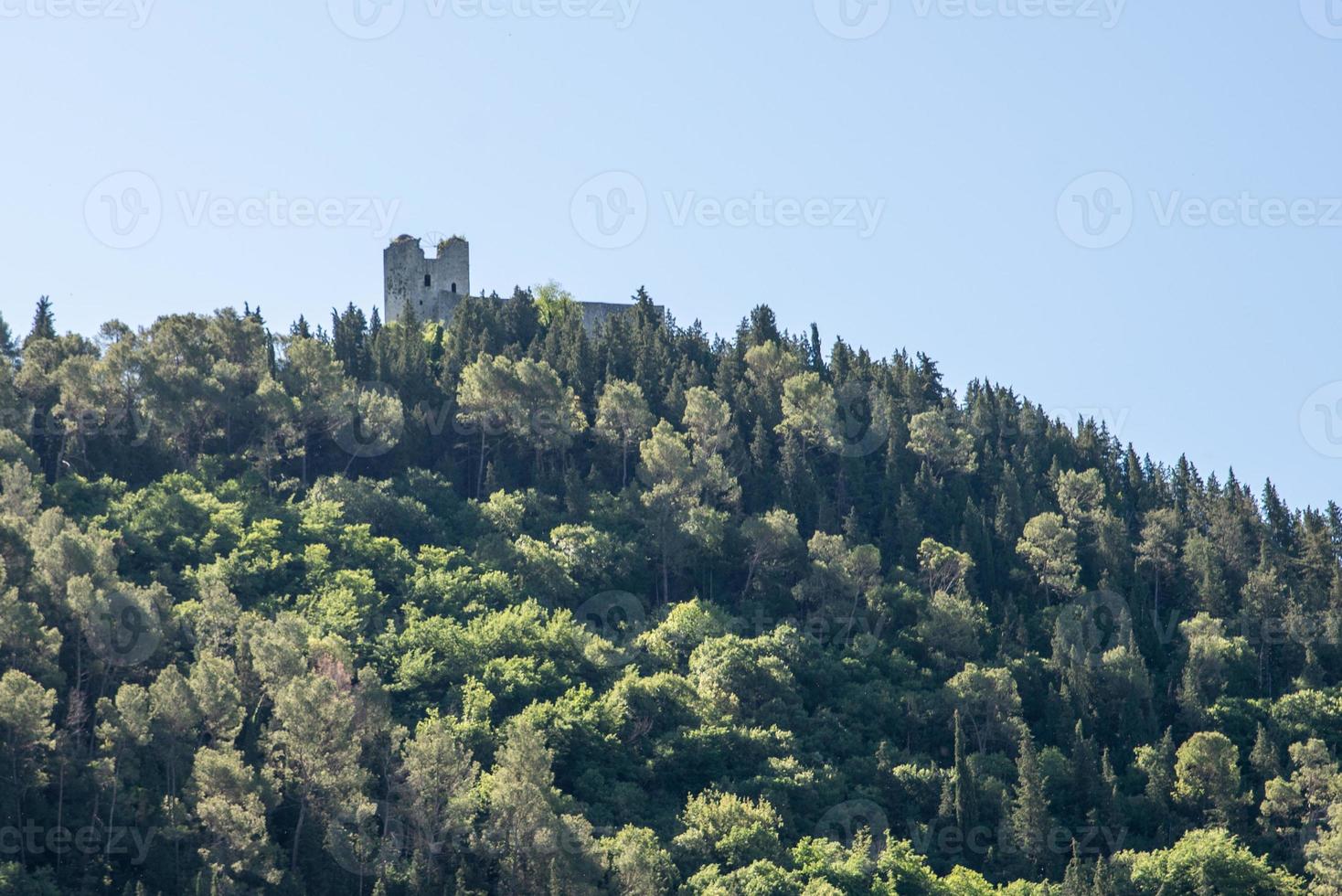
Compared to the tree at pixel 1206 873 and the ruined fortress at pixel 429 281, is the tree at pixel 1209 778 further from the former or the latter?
the ruined fortress at pixel 429 281

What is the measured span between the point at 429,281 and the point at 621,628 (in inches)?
1383

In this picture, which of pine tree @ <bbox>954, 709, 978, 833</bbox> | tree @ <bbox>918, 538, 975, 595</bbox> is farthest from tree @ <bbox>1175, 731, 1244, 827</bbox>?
tree @ <bbox>918, 538, 975, 595</bbox>

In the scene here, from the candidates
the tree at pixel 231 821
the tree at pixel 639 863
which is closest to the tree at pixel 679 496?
the tree at pixel 639 863

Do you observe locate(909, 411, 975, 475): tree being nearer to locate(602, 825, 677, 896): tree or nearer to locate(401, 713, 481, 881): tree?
locate(602, 825, 677, 896): tree

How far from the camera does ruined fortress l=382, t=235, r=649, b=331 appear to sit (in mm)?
103688

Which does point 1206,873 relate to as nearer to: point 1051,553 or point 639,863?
point 639,863

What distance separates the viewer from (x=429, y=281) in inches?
4122

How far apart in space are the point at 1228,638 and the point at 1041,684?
29.4 feet

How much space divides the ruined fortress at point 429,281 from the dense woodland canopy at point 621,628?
4.82m

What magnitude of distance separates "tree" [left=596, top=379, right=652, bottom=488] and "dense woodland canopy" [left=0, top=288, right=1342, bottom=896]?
205mm

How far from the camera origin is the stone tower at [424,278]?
104 m

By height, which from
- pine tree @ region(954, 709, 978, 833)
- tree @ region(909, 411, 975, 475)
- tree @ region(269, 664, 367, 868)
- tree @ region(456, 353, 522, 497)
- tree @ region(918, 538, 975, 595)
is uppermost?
tree @ region(456, 353, 522, 497)

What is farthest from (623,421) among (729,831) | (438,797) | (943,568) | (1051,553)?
(438,797)

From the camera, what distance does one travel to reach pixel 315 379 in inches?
3418
